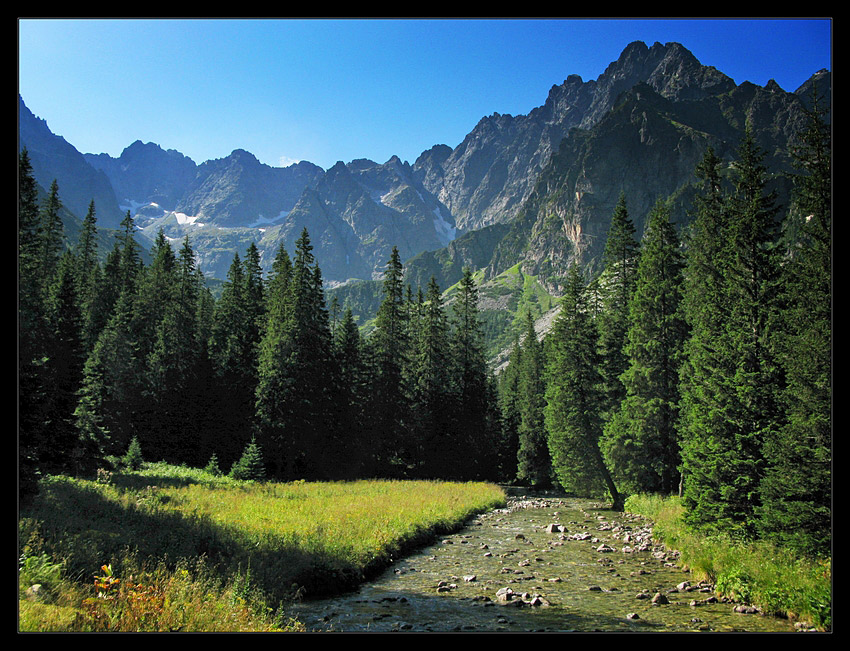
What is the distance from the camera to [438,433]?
50.5m

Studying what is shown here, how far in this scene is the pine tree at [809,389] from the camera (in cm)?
1232

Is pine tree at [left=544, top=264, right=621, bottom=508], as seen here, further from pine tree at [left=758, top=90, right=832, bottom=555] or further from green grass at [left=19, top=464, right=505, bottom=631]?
pine tree at [left=758, top=90, right=832, bottom=555]

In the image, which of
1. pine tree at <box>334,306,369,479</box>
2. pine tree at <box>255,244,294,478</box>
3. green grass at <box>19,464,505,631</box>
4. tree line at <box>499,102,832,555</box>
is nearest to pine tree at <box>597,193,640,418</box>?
tree line at <box>499,102,832,555</box>

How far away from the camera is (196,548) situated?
12328 millimetres

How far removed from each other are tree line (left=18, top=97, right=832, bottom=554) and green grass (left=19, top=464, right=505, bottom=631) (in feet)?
9.42

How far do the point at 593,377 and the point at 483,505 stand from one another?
11664 mm

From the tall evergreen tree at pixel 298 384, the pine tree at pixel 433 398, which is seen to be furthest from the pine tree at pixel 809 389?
the pine tree at pixel 433 398

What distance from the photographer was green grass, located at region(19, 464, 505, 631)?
6820mm

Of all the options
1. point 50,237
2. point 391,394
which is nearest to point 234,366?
point 391,394

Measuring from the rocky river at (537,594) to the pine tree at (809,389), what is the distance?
2.97m

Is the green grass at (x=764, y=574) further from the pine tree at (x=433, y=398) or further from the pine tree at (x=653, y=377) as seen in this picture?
the pine tree at (x=433, y=398)

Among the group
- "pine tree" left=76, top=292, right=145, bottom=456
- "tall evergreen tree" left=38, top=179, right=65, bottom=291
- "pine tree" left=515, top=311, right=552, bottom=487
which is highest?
"tall evergreen tree" left=38, top=179, right=65, bottom=291
